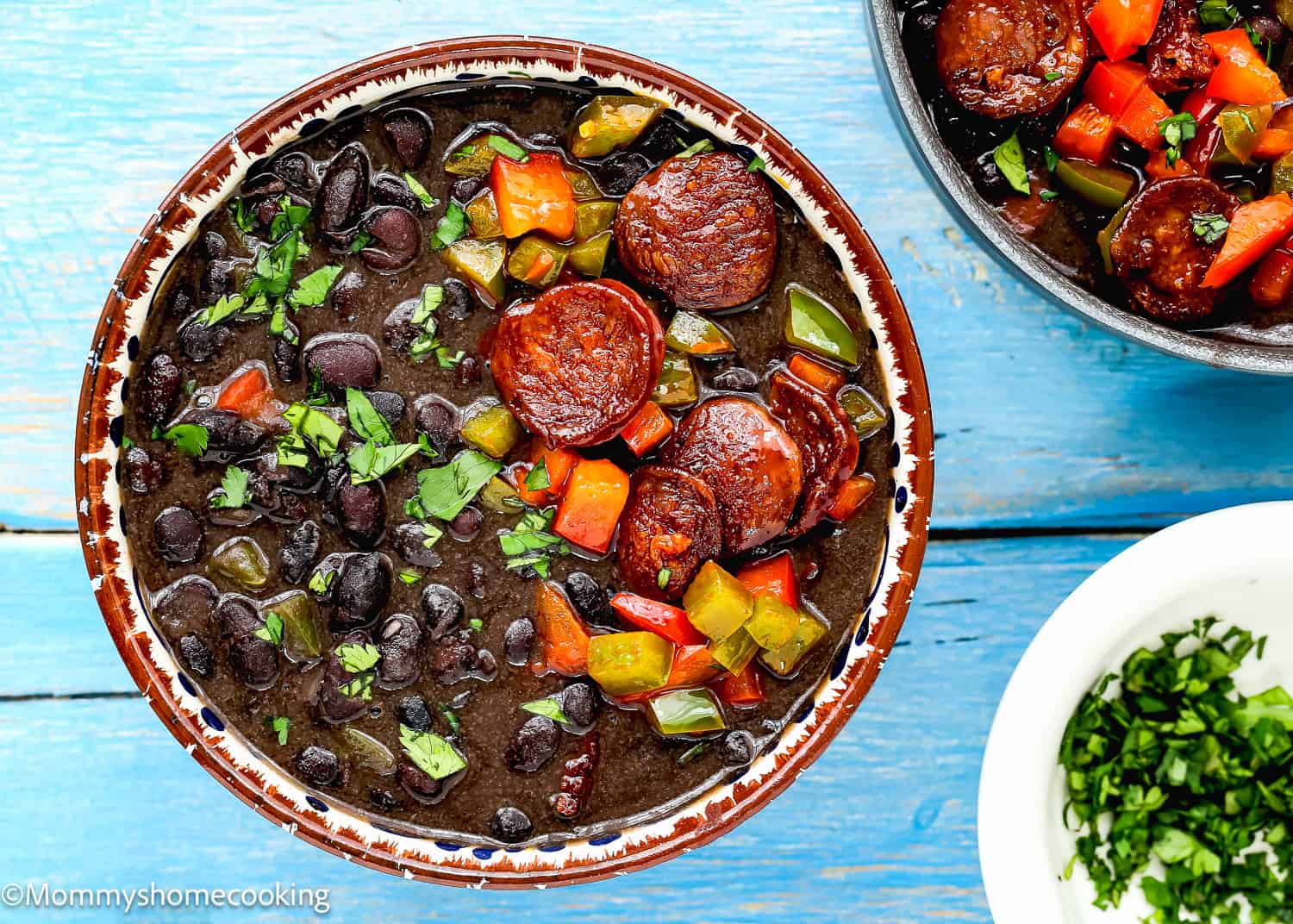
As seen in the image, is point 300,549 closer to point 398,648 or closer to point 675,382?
point 398,648

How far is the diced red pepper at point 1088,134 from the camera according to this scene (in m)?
2.23

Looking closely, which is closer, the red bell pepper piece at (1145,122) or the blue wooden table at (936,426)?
the red bell pepper piece at (1145,122)

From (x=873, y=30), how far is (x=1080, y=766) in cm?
171

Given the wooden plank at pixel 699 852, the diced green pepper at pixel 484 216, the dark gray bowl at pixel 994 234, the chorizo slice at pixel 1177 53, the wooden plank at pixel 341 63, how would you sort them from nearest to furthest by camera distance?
the dark gray bowl at pixel 994 234 → the diced green pepper at pixel 484 216 → the chorizo slice at pixel 1177 53 → the wooden plank at pixel 341 63 → the wooden plank at pixel 699 852

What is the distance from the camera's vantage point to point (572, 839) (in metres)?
2.28

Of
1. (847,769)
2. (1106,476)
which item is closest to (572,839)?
(847,769)

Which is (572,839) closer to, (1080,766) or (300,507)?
(300,507)

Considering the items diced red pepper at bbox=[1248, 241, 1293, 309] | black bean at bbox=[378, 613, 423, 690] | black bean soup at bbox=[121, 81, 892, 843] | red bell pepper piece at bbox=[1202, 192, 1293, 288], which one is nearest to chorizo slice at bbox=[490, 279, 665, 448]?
black bean soup at bbox=[121, 81, 892, 843]

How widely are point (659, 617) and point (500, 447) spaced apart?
505 millimetres

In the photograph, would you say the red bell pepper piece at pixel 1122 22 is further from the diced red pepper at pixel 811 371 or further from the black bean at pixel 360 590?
the black bean at pixel 360 590

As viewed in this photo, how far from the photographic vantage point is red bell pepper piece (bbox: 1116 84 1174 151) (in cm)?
223

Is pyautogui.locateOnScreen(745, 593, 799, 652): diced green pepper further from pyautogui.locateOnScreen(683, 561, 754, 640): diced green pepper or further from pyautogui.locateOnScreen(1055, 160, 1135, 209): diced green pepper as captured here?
pyautogui.locateOnScreen(1055, 160, 1135, 209): diced green pepper

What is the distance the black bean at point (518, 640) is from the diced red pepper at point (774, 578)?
1.58ft

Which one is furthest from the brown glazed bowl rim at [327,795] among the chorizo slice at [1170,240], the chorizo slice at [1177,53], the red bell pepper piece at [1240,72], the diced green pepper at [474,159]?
the red bell pepper piece at [1240,72]
